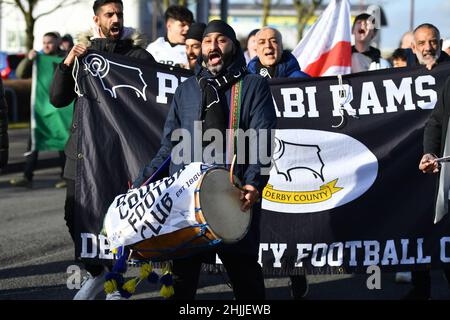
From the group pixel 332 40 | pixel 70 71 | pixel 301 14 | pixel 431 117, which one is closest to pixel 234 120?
pixel 70 71

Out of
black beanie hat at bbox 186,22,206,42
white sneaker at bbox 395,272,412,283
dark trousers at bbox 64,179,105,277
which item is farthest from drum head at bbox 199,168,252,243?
white sneaker at bbox 395,272,412,283

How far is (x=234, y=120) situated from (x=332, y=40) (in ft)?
13.6

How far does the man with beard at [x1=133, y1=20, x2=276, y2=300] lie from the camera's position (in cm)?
480

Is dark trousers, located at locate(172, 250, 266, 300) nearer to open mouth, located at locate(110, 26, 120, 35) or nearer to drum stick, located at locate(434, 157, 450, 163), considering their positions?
drum stick, located at locate(434, 157, 450, 163)

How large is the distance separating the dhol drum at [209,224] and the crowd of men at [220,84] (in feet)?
0.30

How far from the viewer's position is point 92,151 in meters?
6.23

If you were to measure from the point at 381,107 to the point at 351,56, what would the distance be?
7.98 feet

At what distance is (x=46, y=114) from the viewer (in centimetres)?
1345

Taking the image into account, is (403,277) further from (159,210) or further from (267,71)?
(159,210)

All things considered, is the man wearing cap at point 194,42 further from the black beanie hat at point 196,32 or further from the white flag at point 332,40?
the white flag at point 332,40

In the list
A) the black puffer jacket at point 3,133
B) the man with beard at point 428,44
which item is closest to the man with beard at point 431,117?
the man with beard at point 428,44

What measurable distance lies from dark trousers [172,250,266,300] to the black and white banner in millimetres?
1520

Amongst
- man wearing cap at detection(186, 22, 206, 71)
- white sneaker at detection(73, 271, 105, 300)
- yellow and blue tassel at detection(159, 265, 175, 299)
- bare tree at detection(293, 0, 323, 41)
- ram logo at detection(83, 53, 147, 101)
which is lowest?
white sneaker at detection(73, 271, 105, 300)
